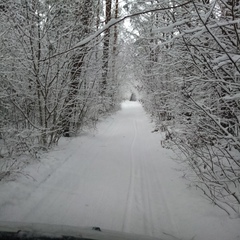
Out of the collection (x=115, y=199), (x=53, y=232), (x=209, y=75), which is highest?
(x=209, y=75)

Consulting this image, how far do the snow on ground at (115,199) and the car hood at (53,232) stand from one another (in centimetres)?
137

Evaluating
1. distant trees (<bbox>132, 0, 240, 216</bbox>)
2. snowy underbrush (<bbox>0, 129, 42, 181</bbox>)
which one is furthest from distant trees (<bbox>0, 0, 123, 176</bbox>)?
distant trees (<bbox>132, 0, 240, 216</bbox>)

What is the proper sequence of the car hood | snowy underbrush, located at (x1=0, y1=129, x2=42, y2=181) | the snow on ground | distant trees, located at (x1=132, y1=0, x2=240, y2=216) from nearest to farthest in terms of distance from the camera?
the car hood
distant trees, located at (x1=132, y1=0, x2=240, y2=216)
the snow on ground
snowy underbrush, located at (x1=0, y1=129, x2=42, y2=181)

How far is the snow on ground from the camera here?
3.24 m

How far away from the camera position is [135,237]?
1913 mm

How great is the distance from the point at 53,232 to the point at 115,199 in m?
2.37

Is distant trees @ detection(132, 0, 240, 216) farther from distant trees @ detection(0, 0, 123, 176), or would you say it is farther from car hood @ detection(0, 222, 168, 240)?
distant trees @ detection(0, 0, 123, 176)

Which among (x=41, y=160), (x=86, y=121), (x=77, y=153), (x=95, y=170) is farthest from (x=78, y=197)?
(x=86, y=121)

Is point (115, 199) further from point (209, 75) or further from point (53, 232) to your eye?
point (209, 75)

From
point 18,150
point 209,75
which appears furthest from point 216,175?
point 18,150

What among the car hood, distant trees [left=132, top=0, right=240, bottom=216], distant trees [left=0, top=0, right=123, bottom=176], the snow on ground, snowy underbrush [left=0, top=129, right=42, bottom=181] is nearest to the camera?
the car hood

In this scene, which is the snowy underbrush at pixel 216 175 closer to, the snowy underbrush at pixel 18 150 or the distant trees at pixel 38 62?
the distant trees at pixel 38 62

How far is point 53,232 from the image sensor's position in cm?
179

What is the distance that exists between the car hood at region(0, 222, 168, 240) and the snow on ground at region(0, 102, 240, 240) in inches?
54.0
